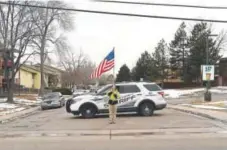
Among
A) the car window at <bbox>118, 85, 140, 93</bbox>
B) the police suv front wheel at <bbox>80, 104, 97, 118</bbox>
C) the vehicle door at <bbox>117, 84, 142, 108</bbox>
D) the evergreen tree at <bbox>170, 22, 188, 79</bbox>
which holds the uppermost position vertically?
the evergreen tree at <bbox>170, 22, 188, 79</bbox>

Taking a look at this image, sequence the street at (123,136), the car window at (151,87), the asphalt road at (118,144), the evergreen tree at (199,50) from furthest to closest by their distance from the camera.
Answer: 1. the evergreen tree at (199,50)
2. the car window at (151,87)
3. the street at (123,136)
4. the asphalt road at (118,144)

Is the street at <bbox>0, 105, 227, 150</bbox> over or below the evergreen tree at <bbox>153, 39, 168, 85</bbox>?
below

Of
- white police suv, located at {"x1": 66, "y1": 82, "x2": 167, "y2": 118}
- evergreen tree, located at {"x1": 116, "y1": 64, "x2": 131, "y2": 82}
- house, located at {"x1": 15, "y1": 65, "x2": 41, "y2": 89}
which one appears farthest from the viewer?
evergreen tree, located at {"x1": 116, "y1": 64, "x2": 131, "y2": 82}

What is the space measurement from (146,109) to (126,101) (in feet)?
4.01

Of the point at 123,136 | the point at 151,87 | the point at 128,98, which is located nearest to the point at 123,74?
the point at 151,87

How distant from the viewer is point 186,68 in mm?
88500

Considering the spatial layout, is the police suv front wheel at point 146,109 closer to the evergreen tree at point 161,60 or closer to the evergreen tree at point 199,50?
the evergreen tree at point 199,50

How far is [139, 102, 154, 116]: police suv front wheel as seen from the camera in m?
25.6

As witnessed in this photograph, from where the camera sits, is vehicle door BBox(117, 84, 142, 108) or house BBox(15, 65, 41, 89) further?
house BBox(15, 65, 41, 89)

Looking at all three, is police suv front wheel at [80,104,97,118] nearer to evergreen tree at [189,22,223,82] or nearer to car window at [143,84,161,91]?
car window at [143,84,161,91]

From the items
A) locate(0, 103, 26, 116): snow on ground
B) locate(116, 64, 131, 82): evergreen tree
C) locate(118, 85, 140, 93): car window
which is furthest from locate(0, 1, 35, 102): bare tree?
locate(116, 64, 131, 82): evergreen tree

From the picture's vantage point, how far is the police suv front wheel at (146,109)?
84.1 ft

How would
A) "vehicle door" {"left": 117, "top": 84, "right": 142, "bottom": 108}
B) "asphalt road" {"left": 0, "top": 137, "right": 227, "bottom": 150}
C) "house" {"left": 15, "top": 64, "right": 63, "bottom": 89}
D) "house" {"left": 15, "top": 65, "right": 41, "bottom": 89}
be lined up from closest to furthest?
"asphalt road" {"left": 0, "top": 137, "right": 227, "bottom": 150}
"vehicle door" {"left": 117, "top": 84, "right": 142, "bottom": 108}
"house" {"left": 15, "top": 64, "right": 63, "bottom": 89}
"house" {"left": 15, "top": 65, "right": 41, "bottom": 89}

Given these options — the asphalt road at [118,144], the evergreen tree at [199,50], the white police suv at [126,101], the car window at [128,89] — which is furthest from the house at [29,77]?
the asphalt road at [118,144]
